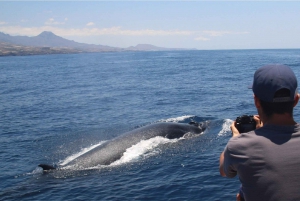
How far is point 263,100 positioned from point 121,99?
39.0 meters

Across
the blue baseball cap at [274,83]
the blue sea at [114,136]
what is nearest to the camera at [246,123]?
the blue baseball cap at [274,83]

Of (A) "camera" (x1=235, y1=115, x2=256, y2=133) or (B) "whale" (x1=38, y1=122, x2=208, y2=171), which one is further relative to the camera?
(B) "whale" (x1=38, y1=122, x2=208, y2=171)

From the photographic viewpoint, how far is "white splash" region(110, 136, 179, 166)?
1915 cm

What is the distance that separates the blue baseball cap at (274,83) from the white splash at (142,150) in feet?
50.9

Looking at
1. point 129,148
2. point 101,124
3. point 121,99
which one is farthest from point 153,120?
point 121,99

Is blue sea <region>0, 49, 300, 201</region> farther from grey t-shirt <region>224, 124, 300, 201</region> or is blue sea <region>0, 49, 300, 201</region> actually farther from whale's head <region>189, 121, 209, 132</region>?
grey t-shirt <region>224, 124, 300, 201</region>

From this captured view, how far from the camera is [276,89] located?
12.5ft

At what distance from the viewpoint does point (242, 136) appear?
13.0 ft

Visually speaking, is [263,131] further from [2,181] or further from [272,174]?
[2,181]

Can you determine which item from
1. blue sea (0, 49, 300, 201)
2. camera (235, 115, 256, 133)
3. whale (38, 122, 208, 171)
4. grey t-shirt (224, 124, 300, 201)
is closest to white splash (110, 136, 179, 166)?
blue sea (0, 49, 300, 201)

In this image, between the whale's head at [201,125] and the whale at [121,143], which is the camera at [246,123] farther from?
the whale's head at [201,125]

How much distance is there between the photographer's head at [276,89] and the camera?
12.6 feet

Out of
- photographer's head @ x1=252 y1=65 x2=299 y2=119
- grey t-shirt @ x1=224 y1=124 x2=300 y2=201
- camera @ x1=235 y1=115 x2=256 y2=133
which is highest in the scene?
photographer's head @ x1=252 y1=65 x2=299 y2=119

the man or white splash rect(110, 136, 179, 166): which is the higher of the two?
the man
